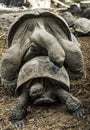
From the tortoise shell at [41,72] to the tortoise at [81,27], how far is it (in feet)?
9.87

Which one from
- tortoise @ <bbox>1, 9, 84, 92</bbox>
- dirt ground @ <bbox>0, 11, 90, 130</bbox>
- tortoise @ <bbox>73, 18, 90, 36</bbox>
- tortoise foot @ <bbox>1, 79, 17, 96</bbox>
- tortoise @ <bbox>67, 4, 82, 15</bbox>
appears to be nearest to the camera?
dirt ground @ <bbox>0, 11, 90, 130</bbox>

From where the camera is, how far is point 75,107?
3.64m

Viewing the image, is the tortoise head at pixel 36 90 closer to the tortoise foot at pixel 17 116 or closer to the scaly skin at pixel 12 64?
the tortoise foot at pixel 17 116

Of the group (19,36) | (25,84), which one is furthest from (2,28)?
(25,84)

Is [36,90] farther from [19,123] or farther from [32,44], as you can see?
[32,44]

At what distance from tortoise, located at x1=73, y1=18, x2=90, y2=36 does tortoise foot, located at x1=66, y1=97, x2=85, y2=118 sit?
3223 millimetres

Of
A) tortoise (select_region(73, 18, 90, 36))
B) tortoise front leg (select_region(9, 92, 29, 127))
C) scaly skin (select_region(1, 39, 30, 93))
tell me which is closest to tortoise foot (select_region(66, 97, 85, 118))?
tortoise front leg (select_region(9, 92, 29, 127))

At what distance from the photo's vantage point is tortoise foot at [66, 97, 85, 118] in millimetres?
3627

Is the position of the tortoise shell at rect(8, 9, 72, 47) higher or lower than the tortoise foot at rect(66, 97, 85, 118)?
higher

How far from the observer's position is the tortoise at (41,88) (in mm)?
3644

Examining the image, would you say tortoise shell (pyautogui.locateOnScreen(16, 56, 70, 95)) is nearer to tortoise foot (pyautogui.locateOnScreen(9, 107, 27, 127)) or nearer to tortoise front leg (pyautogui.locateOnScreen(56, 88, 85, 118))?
tortoise front leg (pyautogui.locateOnScreen(56, 88, 85, 118))

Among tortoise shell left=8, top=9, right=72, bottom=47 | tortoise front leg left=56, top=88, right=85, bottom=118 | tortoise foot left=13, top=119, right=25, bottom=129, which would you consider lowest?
tortoise foot left=13, top=119, right=25, bottom=129

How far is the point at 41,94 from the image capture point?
368 cm

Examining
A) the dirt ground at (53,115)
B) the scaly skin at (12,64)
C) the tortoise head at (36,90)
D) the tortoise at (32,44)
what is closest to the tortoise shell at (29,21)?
the tortoise at (32,44)
